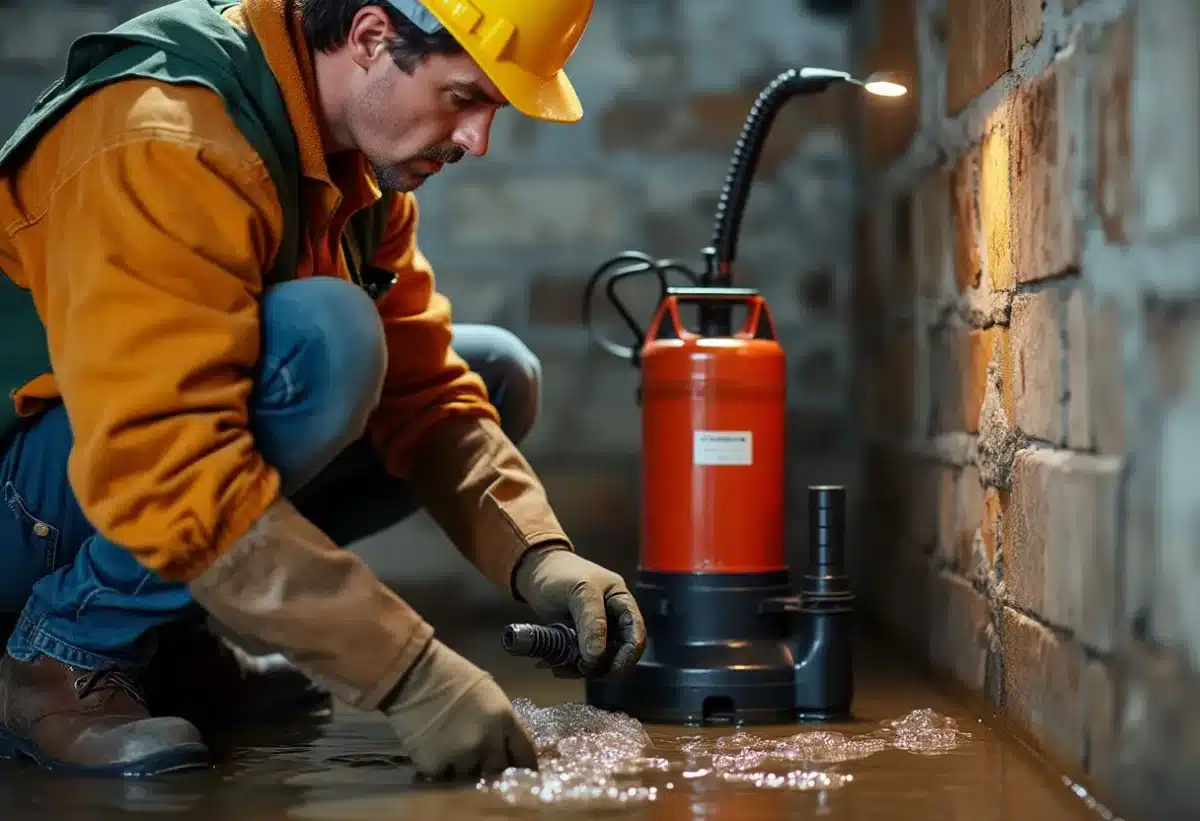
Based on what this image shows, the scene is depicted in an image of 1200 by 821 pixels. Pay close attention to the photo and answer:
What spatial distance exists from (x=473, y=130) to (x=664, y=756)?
800mm

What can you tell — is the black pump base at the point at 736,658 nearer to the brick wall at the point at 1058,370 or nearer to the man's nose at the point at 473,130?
the brick wall at the point at 1058,370

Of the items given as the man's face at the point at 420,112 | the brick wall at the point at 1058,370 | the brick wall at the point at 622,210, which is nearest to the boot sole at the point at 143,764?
the man's face at the point at 420,112

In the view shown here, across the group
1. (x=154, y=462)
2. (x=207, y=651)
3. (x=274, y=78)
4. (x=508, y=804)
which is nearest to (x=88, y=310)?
(x=154, y=462)

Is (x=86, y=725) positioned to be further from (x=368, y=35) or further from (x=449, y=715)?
(x=368, y=35)

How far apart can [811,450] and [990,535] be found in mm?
1225

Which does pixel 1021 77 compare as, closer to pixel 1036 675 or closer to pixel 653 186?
pixel 1036 675

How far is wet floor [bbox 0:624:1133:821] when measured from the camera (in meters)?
1.55

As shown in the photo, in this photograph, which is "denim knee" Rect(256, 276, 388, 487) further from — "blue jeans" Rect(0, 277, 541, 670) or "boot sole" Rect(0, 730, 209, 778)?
"boot sole" Rect(0, 730, 209, 778)

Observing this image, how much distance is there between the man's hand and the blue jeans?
1.08 feet

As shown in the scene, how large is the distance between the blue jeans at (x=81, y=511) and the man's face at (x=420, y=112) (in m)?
0.20

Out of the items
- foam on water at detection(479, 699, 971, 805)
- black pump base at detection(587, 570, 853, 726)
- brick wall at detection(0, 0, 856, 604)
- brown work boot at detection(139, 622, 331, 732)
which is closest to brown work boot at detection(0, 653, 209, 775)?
brown work boot at detection(139, 622, 331, 732)

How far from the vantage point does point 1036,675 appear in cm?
185

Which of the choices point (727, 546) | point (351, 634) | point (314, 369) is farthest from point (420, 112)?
point (727, 546)

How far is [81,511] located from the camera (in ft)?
5.99
